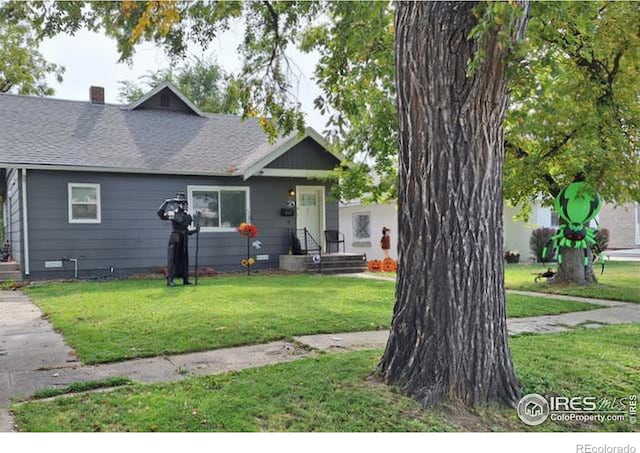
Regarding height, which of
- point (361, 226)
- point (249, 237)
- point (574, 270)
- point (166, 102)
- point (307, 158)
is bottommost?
point (574, 270)

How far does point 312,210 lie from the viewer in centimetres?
1655

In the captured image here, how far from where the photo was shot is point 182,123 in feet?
56.2

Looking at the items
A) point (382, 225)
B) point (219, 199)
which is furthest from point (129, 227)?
point (382, 225)

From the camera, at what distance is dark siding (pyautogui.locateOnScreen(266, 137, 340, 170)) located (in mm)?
15266

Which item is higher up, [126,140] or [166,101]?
[166,101]

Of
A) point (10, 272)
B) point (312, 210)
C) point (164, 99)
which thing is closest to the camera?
point (10, 272)

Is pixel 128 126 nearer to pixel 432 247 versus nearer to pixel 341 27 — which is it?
pixel 341 27

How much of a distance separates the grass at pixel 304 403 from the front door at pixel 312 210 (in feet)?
38.2

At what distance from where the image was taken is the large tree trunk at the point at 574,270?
1146cm

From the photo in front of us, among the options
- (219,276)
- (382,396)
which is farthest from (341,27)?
(219,276)

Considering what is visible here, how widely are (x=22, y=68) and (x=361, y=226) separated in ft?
59.5

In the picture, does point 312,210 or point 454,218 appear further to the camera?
point 312,210

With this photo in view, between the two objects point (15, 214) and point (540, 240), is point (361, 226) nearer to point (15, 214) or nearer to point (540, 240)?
point (540, 240)

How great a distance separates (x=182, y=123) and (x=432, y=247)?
14774 mm
